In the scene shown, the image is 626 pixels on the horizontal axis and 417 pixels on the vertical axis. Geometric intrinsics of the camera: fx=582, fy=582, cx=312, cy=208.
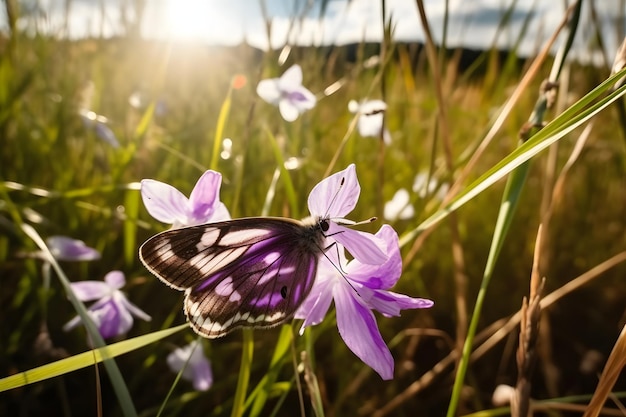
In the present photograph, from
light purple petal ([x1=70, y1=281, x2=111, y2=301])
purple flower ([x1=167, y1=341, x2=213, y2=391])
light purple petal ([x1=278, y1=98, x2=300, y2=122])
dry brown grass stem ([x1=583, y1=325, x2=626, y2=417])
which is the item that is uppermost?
light purple petal ([x1=278, y1=98, x2=300, y2=122])

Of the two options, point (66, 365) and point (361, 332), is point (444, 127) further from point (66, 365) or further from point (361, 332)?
point (66, 365)

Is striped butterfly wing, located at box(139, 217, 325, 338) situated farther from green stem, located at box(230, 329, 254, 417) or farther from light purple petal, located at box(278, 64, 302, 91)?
light purple petal, located at box(278, 64, 302, 91)

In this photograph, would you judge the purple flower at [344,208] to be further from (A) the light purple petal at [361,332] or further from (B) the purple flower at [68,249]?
(B) the purple flower at [68,249]

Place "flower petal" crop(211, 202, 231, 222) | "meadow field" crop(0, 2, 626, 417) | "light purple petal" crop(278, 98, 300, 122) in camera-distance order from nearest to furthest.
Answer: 1. "flower petal" crop(211, 202, 231, 222)
2. "meadow field" crop(0, 2, 626, 417)
3. "light purple petal" crop(278, 98, 300, 122)

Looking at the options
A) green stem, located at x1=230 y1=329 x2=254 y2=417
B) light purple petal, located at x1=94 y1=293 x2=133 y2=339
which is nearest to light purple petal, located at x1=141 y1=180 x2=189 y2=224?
green stem, located at x1=230 y1=329 x2=254 y2=417

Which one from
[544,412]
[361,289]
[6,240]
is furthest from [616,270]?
[6,240]

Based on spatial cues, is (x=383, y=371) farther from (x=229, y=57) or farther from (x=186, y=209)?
(x=229, y=57)

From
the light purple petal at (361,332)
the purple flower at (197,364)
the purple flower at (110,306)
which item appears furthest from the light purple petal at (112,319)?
the light purple petal at (361,332)
